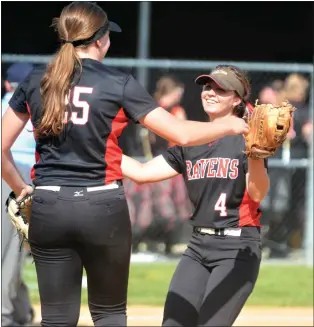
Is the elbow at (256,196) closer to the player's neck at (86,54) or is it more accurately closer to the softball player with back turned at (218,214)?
the softball player with back turned at (218,214)

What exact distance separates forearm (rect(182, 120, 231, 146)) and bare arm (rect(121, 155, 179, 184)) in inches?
38.9

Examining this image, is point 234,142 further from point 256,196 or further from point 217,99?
point 256,196

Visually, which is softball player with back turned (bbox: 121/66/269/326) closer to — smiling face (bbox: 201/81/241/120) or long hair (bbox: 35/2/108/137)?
smiling face (bbox: 201/81/241/120)

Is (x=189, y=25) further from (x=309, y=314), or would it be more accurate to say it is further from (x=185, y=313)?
(x=185, y=313)

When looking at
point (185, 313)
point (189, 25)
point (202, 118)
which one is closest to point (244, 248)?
point (185, 313)

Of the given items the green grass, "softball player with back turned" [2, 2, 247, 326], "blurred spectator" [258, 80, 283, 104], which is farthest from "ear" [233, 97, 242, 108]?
"blurred spectator" [258, 80, 283, 104]

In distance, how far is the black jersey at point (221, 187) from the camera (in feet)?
17.2

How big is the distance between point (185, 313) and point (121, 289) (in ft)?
2.29

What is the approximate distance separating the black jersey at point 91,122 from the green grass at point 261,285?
4.50 meters

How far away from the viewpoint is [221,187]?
5.27 meters

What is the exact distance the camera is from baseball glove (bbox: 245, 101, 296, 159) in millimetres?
4652

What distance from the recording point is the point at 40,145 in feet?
14.5

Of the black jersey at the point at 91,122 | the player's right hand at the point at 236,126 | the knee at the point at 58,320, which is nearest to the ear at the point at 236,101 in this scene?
the player's right hand at the point at 236,126

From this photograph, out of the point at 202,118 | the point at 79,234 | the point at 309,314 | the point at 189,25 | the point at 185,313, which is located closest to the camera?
the point at 79,234
